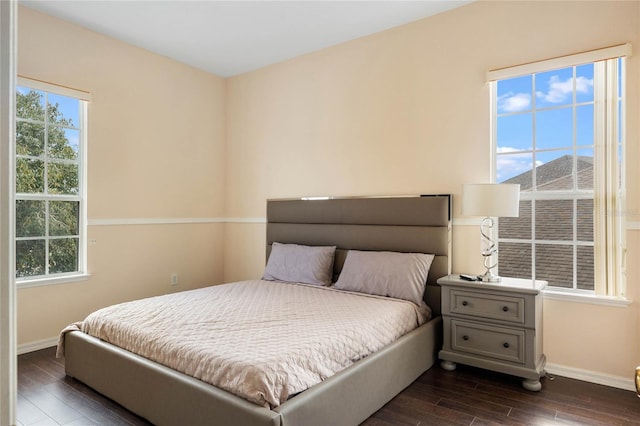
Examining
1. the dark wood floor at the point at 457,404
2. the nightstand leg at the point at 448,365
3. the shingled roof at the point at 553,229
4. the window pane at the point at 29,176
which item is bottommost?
the dark wood floor at the point at 457,404

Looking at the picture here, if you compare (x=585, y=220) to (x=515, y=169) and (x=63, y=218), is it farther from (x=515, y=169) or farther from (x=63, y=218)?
(x=63, y=218)

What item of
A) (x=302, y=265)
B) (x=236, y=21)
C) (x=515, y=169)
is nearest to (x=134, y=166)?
(x=236, y=21)

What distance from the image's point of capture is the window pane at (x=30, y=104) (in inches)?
130

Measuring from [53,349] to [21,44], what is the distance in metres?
2.56

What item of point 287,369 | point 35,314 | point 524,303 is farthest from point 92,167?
point 524,303

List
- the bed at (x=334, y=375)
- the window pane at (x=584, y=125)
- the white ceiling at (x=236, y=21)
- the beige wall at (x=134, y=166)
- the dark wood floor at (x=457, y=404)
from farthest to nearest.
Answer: the beige wall at (x=134, y=166), the white ceiling at (x=236, y=21), the window pane at (x=584, y=125), the dark wood floor at (x=457, y=404), the bed at (x=334, y=375)

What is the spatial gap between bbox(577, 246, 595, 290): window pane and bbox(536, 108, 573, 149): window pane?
772 millimetres

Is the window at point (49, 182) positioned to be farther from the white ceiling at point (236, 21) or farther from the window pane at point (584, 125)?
the window pane at point (584, 125)

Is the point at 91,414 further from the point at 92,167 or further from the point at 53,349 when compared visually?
the point at 92,167

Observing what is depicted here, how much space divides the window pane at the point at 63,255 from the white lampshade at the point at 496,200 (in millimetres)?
3495

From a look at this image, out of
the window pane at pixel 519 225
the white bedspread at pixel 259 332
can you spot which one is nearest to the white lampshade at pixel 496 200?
the window pane at pixel 519 225

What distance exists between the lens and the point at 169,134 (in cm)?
438

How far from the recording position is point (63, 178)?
358cm

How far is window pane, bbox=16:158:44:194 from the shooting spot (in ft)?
10.8
